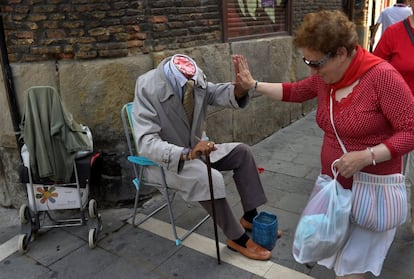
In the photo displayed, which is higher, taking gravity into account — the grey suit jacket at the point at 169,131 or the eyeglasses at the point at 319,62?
the eyeglasses at the point at 319,62

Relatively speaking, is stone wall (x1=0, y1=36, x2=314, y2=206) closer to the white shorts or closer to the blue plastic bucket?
the blue plastic bucket

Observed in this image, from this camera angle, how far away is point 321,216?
1707mm

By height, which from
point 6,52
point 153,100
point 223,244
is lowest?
point 223,244

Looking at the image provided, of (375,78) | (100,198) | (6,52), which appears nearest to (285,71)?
(100,198)

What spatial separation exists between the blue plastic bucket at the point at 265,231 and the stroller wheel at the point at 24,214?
1713mm

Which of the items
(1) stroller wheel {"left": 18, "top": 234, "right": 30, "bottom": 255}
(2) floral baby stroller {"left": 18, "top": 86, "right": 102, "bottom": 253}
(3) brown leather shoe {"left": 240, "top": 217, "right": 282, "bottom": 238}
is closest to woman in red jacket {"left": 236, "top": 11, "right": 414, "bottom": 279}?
(3) brown leather shoe {"left": 240, "top": 217, "right": 282, "bottom": 238}

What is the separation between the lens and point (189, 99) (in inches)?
106

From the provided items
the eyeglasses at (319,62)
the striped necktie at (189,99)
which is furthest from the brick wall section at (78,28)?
the eyeglasses at (319,62)

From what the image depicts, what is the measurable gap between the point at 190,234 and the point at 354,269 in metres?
1.43

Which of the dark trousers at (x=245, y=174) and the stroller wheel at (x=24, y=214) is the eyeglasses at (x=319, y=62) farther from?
the stroller wheel at (x=24, y=214)

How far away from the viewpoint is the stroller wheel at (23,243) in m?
2.82

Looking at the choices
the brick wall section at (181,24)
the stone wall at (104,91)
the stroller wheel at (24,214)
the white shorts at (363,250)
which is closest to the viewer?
the white shorts at (363,250)

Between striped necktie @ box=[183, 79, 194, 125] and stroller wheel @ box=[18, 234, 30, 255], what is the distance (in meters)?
1.50

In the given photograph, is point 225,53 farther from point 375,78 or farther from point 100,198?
point 375,78
